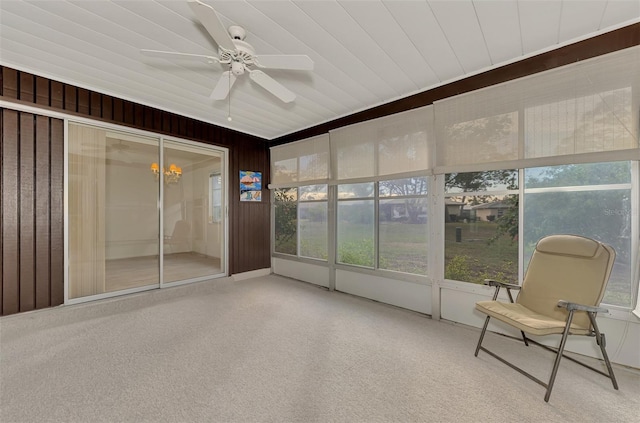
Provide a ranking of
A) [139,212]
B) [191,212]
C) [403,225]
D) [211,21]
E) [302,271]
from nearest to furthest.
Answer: [211,21] → [403,225] → [139,212] → [191,212] → [302,271]

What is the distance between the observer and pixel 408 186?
3428mm

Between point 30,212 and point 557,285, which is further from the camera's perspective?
point 30,212

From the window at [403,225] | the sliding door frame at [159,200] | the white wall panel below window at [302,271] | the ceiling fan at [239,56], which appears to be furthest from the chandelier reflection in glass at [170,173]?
the window at [403,225]

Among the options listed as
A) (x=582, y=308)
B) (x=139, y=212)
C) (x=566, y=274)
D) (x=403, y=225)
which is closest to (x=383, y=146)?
(x=403, y=225)

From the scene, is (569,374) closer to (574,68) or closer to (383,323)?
(383,323)

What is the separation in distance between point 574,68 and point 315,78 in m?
2.45

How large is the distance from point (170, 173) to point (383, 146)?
11.2 ft

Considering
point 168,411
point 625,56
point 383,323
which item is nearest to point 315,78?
point 625,56

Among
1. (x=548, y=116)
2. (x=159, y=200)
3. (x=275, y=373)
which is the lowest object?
(x=275, y=373)

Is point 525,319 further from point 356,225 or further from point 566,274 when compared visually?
point 356,225

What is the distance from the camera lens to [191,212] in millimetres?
4375

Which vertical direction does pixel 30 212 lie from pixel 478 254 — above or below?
above

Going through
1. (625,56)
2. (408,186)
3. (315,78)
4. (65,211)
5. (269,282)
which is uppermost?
(315,78)

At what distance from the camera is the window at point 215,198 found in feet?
15.2
